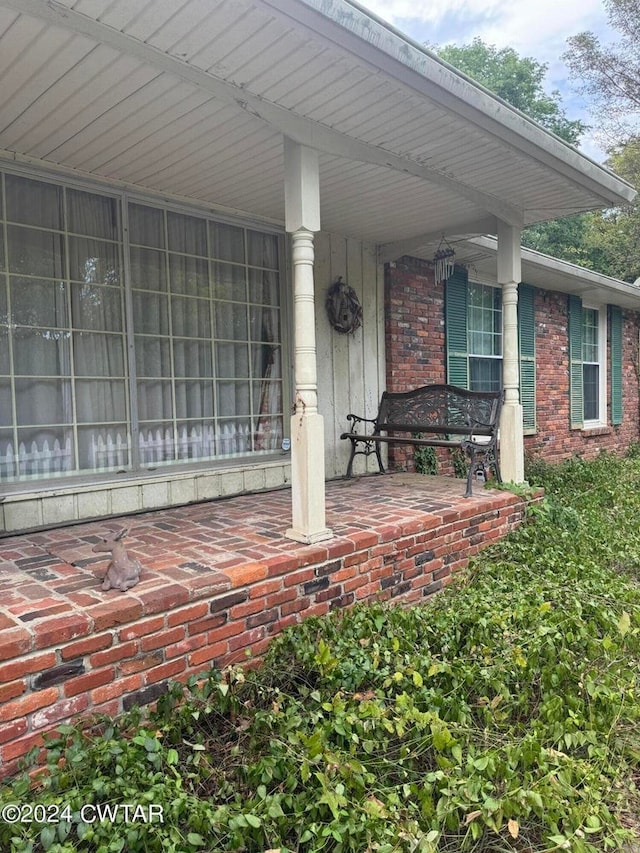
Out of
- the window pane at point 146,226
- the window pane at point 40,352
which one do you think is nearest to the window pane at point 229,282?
the window pane at point 146,226

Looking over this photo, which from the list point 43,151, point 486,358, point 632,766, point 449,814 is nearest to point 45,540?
point 43,151

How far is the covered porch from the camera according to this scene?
1.90m

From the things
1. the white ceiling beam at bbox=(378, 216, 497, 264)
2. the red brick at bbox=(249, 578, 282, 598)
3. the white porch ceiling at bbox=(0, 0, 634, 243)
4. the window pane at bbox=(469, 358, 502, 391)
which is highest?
the white porch ceiling at bbox=(0, 0, 634, 243)

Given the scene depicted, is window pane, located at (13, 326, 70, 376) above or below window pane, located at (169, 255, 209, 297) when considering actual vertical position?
below

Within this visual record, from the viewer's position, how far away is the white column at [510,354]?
178 inches

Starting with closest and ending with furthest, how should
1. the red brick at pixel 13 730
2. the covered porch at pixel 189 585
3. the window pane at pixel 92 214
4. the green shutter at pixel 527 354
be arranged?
the red brick at pixel 13 730 → the covered porch at pixel 189 585 → the window pane at pixel 92 214 → the green shutter at pixel 527 354

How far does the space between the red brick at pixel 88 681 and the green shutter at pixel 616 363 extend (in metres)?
9.41

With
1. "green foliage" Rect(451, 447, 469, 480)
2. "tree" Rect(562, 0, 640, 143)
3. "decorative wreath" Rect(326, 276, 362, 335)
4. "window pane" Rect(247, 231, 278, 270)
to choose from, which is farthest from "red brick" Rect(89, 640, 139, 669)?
"tree" Rect(562, 0, 640, 143)

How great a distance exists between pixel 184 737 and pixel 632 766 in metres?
1.60

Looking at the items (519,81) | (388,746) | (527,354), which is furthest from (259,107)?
(519,81)

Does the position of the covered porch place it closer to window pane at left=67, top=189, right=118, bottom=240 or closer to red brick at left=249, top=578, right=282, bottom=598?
red brick at left=249, top=578, right=282, bottom=598

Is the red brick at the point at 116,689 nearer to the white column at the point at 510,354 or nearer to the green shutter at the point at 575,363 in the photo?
the white column at the point at 510,354

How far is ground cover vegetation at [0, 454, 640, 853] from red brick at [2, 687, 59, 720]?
0.13 m

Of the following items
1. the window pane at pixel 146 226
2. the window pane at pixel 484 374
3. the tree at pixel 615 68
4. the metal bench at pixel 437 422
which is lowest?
the metal bench at pixel 437 422
